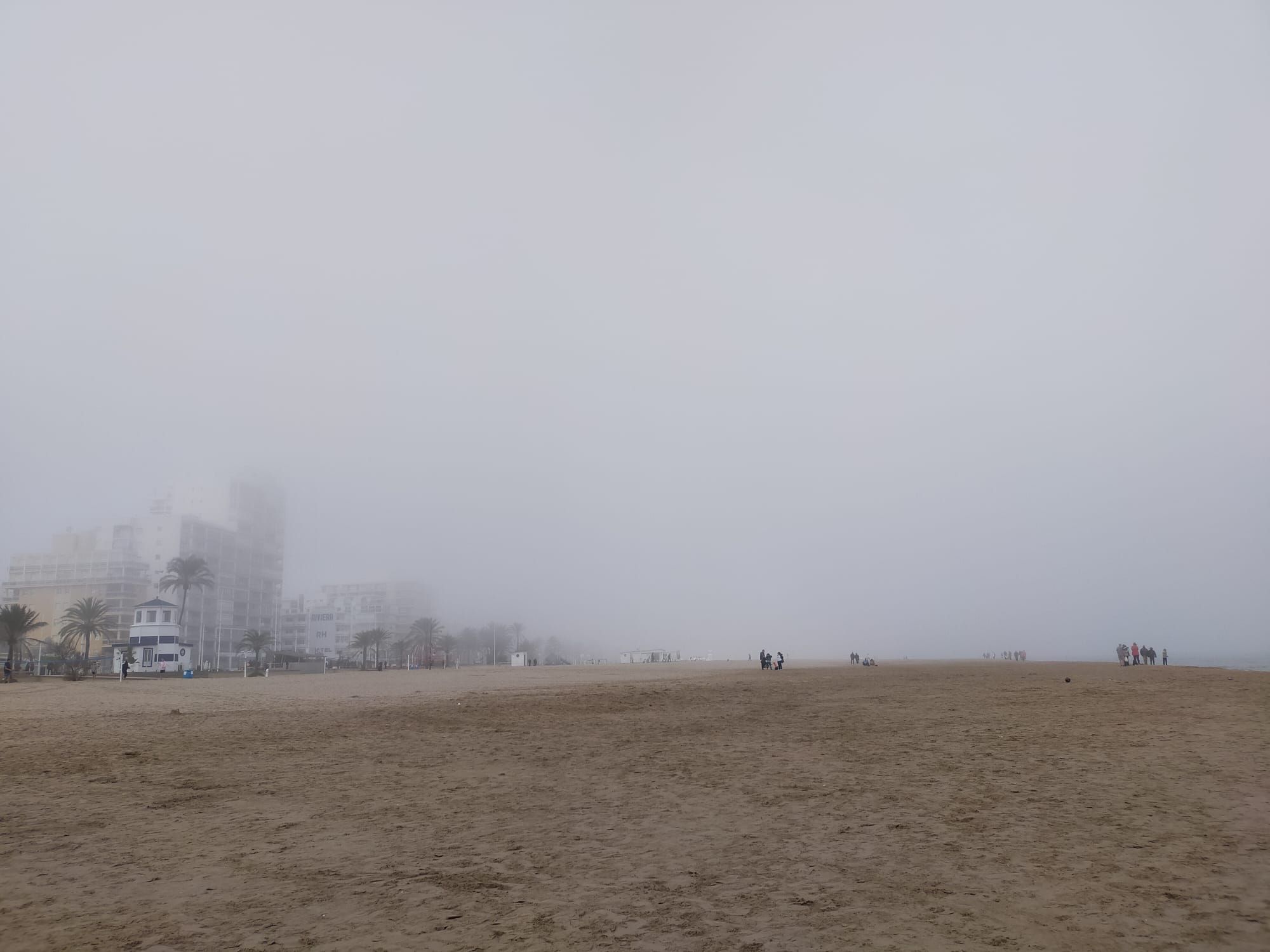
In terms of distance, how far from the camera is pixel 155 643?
341 feet

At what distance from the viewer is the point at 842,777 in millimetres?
16312

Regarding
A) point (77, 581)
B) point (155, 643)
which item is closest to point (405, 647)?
point (155, 643)

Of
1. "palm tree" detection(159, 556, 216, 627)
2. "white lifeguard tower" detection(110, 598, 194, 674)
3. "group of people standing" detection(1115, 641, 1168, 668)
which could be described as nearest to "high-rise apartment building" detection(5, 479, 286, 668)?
"palm tree" detection(159, 556, 216, 627)

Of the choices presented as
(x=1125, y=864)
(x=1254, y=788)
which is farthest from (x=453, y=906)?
(x=1254, y=788)

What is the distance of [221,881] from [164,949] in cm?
232

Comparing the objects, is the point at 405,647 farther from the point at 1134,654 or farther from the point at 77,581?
the point at 1134,654

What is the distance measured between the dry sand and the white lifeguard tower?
90196mm

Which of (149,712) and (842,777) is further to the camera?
(149,712)

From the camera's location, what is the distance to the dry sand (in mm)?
8422

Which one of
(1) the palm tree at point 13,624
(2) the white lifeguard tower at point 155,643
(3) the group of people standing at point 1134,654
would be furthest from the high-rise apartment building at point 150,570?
(3) the group of people standing at point 1134,654

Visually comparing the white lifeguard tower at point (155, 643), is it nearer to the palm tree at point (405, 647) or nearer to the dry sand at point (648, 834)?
the palm tree at point (405, 647)

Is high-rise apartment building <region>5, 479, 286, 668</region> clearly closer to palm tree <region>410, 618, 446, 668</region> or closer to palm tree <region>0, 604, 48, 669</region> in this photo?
palm tree <region>410, 618, 446, 668</region>

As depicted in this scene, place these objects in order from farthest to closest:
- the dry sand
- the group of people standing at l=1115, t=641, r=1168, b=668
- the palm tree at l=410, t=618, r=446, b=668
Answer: the palm tree at l=410, t=618, r=446, b=668
the group of people standing at l=1115, t=641, r=1168, b=668
the dry sand

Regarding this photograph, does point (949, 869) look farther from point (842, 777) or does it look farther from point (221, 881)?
point (221, 881)
